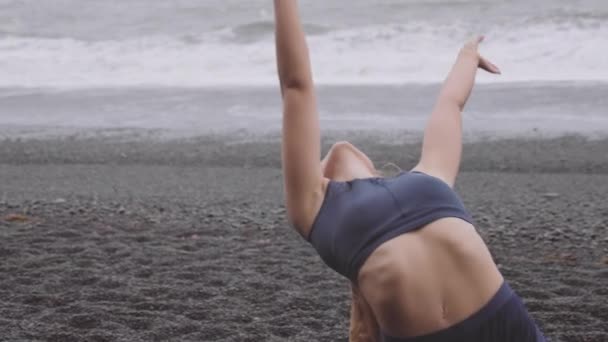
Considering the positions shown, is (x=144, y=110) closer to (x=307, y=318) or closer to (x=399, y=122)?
(x=399, y=122)

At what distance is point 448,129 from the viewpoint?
2646mm

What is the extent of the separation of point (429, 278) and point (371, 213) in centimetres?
19

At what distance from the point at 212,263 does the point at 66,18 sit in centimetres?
2251

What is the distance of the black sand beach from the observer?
502 cm

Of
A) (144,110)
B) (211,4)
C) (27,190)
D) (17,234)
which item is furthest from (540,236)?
(211,4)

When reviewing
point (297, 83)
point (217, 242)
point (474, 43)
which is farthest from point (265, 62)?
point (297, 83)

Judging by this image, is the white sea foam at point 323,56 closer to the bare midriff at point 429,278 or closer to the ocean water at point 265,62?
the ocean water at point 265,62

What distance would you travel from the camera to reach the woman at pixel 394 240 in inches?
90.4

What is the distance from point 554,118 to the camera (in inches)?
517

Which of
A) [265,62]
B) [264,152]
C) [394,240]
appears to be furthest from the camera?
[265,62]

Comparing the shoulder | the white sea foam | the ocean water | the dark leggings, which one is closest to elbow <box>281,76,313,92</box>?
the shoulder

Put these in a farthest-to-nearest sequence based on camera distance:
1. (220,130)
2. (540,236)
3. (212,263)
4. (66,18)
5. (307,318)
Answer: (66,18) < (220,130) < (540,236) < (212,263) < (307,318)

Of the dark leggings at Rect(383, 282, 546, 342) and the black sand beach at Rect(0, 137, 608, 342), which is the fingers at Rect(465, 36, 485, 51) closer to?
the dark leggings at Rect(383, 282, 546, 342)

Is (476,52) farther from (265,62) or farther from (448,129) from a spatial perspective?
(265,62)
